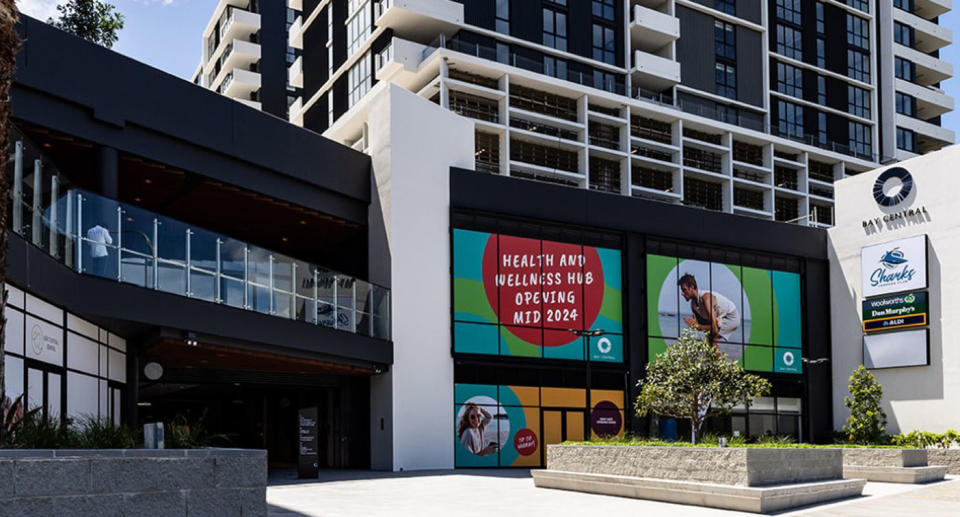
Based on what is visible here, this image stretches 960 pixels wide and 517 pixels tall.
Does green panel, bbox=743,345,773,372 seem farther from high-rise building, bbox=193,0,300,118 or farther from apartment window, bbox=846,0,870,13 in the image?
apartment window, bbox=846,0,870,13

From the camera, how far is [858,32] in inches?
3130

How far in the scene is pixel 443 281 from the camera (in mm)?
32969

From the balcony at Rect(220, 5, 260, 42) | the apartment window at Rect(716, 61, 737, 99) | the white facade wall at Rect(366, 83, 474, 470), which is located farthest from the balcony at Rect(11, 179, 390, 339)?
the balcony at Rect(220, 5, 260, 42)

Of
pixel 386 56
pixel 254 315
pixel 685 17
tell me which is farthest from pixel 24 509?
pixel 685 17

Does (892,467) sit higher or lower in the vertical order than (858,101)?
lower

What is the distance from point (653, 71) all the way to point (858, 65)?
2272cm

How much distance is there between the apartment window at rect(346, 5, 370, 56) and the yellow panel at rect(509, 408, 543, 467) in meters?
35.0

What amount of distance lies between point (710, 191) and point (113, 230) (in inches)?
2226

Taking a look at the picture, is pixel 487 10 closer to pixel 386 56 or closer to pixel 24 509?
pixel 386 56

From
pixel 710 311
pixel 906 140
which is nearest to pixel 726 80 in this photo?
pixel 906 140

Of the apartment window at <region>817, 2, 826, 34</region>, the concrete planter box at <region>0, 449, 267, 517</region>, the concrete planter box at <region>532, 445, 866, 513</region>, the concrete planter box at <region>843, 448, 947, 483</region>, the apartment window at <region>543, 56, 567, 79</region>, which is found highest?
the apartment window at <region>817, 2, 826, 34</region>

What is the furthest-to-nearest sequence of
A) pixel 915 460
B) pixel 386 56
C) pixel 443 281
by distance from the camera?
pixel 386 56 → pixel 443 281 → pixel 915 460

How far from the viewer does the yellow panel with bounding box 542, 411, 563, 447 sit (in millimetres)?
34531

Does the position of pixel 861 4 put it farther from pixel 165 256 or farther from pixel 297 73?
pixel 165 256
